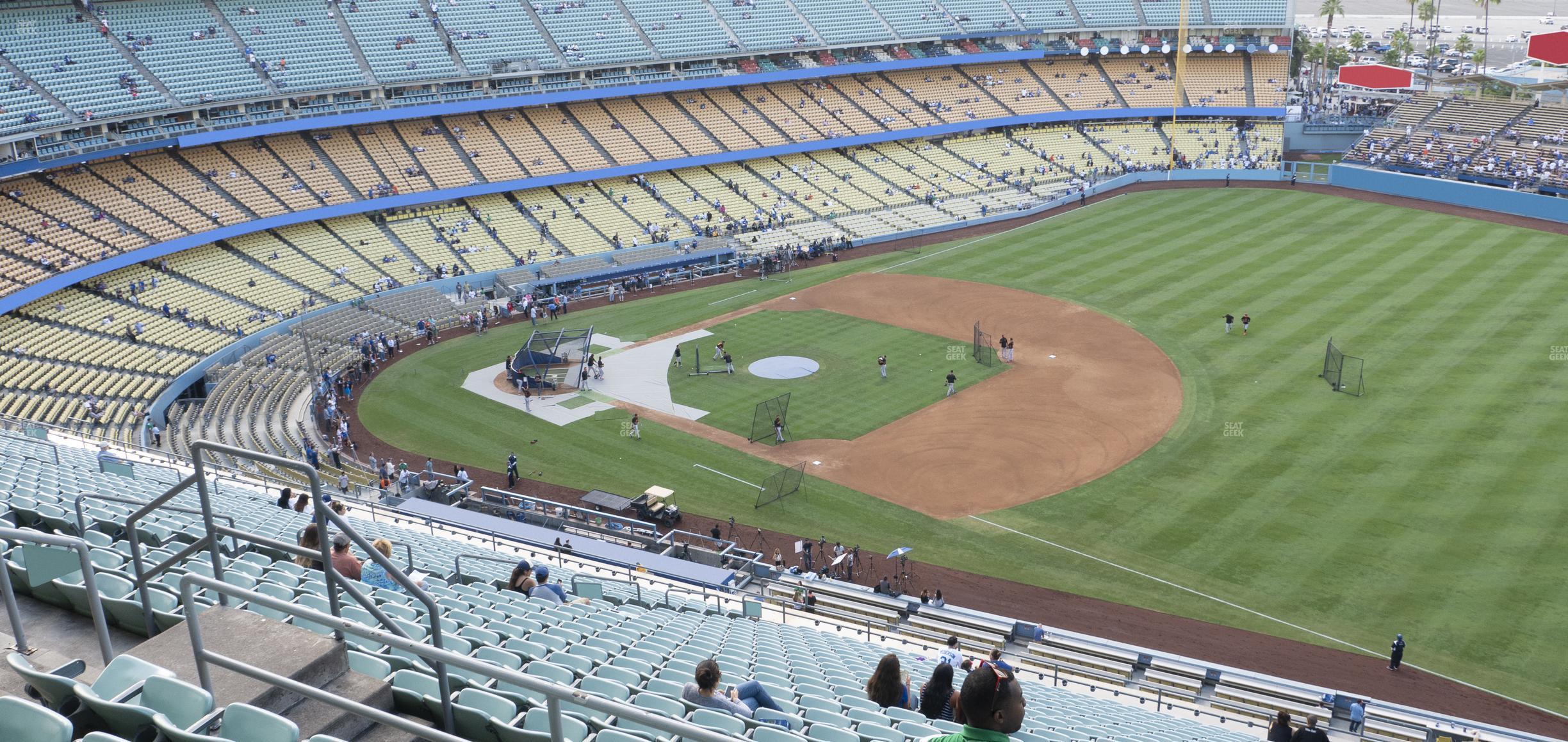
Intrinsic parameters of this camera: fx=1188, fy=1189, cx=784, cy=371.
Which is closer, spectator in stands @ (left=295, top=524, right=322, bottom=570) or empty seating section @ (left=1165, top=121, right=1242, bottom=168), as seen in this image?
spectator in stands @ (left=295, top=524, right=322, bottom=570)

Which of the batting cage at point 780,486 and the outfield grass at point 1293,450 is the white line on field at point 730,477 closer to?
the batting cage at point 780,486

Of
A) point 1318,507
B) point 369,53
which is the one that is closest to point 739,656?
point 1318,507

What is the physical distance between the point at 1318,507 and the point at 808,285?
2918 centimetres

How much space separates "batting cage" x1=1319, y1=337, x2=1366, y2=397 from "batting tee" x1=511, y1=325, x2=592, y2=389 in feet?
88.9

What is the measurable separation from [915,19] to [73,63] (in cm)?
4944

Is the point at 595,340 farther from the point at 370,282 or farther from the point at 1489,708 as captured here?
the point at 1489,708

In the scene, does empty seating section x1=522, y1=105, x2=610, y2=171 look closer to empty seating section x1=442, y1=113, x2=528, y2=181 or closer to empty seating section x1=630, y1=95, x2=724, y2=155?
empty seating section x1=442, y1=113, x2=528, y2=181

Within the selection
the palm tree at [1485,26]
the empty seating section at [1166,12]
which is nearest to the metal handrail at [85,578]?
the empty seating section at [1166,12]

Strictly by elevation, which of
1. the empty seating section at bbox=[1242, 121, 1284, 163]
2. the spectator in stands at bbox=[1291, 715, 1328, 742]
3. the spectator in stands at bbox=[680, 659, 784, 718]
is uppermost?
the spectator in stands at bbox=[680, 659, 784, 718]

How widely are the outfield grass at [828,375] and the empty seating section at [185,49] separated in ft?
86.3

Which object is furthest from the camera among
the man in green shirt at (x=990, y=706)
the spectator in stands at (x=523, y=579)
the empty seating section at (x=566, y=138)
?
the empty seating section at (x=566, y=138)

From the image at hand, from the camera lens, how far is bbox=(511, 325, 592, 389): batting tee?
148 feet

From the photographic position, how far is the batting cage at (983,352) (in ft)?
150

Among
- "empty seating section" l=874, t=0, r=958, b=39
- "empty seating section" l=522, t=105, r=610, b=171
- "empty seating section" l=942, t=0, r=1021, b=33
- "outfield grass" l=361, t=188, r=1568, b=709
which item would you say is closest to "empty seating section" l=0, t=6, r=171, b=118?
"outfield grass" l=361, t=188, r=1568, b=709
